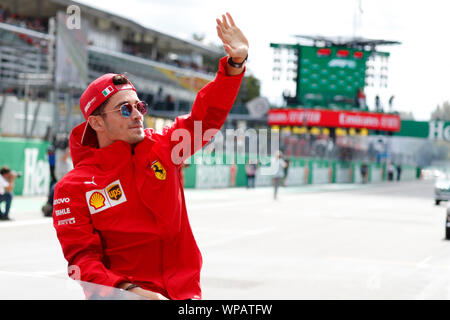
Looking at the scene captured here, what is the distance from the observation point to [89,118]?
3252mm

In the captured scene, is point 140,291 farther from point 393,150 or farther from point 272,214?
point 393,150

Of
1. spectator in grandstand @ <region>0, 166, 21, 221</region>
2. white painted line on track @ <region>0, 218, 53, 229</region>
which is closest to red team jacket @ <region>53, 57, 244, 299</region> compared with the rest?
white painted line on track @ <region>0, 218, 53, 229</region>

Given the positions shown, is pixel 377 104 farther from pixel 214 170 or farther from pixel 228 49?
pixel 228 49

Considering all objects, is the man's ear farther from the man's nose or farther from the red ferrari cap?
the man's nose

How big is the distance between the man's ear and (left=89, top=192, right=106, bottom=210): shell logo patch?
10.9 inches

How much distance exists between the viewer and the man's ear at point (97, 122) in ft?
10.6

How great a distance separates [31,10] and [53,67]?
26.6 meters

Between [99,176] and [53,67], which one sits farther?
[53,67]

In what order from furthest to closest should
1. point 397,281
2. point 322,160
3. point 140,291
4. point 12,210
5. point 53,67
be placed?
point 322,160
point 53,67
point 12,210
point 397,281
point 140,291

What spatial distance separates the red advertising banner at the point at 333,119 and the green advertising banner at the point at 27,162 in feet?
128

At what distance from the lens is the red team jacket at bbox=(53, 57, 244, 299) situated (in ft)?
10.2

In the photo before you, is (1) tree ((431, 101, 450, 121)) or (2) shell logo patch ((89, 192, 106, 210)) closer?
(2) shell logo patch ((89, 192, 106, 210))

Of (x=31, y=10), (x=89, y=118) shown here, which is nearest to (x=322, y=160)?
(x=31, y=10)
